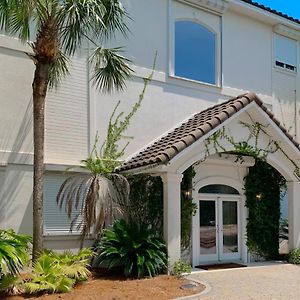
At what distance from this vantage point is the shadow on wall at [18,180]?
13477 mm

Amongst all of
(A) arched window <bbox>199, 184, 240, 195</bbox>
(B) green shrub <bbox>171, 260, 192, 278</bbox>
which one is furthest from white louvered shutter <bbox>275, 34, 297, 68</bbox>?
(B) green shrub <bbox>171, 260, 192, 278</bbox>

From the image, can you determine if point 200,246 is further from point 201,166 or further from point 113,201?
point 113,201

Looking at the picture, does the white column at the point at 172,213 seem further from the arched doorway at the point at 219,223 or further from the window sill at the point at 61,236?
the arched doorway at the point at 219,223

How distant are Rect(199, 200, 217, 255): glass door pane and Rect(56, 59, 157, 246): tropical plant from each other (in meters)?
3.14

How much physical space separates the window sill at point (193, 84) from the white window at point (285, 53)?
4.09m

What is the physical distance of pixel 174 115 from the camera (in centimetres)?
1728

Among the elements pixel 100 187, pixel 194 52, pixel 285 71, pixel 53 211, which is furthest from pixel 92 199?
pixel 285 71

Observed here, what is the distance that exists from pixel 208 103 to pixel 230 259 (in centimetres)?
603

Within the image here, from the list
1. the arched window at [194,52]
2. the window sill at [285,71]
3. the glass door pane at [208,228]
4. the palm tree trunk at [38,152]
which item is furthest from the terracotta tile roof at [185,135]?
the window sill at [285,71]

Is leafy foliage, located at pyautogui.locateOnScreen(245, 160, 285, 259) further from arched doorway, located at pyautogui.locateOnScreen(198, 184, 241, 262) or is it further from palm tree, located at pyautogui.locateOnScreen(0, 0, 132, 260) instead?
palm tree, located at pyautogui.locateOnScreen(0, 0, 132, 260)

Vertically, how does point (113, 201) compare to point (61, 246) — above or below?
above

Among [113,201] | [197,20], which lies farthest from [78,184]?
[197,20]

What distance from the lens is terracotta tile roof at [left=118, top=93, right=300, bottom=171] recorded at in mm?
13703

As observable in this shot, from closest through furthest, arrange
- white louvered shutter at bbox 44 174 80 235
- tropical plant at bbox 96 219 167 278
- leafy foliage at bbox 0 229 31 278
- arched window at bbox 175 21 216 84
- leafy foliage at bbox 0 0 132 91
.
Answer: leafy foliage at bbox 0 229 31 278
leafy foliage at bbox 0 0 132 91
tropical plant at bbox 96 219 167 278
white louvered shutter at bbox 44 174 80 235
arched window at bbox 175 21 216 84
